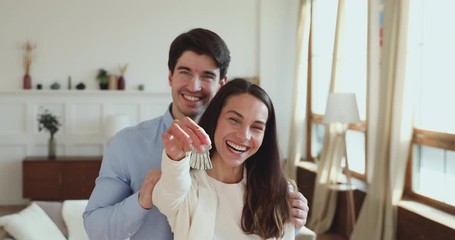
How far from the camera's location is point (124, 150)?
5.23 ft

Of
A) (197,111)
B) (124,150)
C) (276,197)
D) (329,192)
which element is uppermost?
(197,111)

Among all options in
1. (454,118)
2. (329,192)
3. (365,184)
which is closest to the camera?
(454,118)

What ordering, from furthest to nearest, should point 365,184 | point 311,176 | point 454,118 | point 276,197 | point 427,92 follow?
point 311,176 < point 365,184 < point 427,92 < point 454,118 < point 276,197

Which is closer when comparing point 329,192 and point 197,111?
point 197,111

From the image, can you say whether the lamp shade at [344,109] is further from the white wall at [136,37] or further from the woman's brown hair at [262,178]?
the woman's brown hair at [262,178]

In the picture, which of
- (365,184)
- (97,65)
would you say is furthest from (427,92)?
(97,65)

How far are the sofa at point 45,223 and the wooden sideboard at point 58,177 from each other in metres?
3.03

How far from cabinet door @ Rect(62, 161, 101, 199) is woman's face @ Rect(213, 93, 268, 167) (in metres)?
5.82

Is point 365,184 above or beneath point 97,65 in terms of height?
beneath

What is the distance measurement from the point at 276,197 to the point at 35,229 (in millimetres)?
Result: 2295

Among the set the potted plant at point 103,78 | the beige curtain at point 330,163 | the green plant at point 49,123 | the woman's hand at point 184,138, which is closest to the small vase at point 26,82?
the green plant at point 49,123

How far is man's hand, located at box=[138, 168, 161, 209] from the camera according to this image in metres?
1.38

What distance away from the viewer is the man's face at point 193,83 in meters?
1.61

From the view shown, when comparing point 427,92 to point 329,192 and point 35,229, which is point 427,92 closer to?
point 329,192
